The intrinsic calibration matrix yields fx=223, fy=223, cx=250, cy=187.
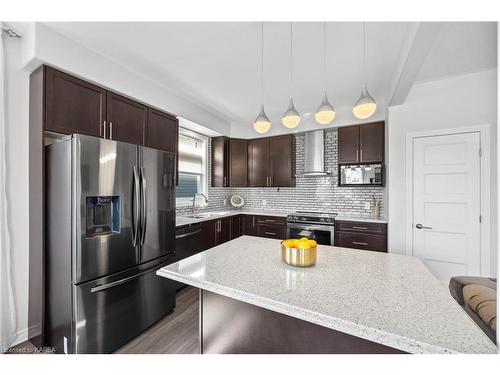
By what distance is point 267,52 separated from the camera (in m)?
2.18

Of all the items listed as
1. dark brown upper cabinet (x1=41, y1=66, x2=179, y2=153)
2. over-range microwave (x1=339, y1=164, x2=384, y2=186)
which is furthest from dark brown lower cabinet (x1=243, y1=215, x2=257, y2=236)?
dark brown upper cabinet (x1=41, y1=66, x2=179, y2=153)

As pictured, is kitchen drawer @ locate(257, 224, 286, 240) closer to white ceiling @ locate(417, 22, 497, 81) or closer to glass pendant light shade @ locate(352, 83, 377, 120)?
glass pendant light shade @ locate(352, 83, 377, 120)

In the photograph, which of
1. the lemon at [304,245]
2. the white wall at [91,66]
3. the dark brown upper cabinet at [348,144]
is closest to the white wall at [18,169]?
the white wall at [91,66]

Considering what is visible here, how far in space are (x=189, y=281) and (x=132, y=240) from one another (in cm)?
112

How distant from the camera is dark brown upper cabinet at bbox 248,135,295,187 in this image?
420 cm

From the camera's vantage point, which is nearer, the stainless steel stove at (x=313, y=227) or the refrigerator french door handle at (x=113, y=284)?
the refrigerator french door handle at (x=113, y=284)

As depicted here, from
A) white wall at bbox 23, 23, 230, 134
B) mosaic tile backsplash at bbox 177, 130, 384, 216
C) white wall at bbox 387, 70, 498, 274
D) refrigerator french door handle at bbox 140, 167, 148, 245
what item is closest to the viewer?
white wall at bbox 23, 23, 230, 134

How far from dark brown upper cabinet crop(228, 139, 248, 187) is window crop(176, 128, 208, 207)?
1.70 feet

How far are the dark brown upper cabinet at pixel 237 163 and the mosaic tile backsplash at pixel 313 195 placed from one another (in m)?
0.42

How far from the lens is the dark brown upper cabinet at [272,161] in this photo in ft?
13.8

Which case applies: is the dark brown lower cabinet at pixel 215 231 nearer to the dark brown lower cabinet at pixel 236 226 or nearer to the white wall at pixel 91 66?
the dark brown lower cabinet at pixel 236 226

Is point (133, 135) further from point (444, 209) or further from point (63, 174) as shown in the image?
point (444, 209)

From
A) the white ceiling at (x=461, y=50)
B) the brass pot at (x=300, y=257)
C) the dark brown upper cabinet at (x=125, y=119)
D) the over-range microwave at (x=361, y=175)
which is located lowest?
the brass pot at (x=300, y=257)

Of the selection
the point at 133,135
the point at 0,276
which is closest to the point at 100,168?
the point at 133,135
